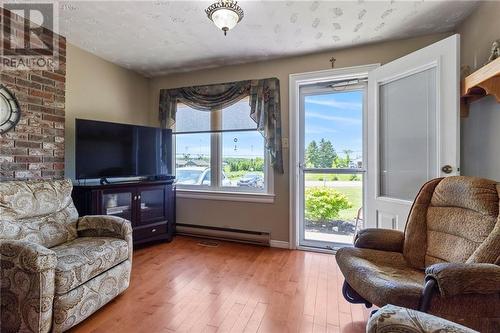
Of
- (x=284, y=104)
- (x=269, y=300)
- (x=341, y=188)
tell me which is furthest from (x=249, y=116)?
(x=269, y=300)

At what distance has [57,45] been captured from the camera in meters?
2.70

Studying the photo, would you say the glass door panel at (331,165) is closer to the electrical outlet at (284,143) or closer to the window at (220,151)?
the electrical outlet at (284,143)

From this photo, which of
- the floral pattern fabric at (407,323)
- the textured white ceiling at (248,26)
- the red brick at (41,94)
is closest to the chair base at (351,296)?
the floral pattern fabric at (407,323)

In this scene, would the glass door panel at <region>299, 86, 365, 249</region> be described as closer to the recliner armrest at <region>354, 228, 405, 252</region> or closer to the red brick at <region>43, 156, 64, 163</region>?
the recliner armrest at <region>354, 228, 405, 252</region>

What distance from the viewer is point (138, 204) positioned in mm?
3154

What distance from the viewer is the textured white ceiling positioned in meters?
2.14

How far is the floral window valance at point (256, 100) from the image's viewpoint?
124 inches

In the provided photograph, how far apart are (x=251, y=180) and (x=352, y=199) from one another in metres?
1.29

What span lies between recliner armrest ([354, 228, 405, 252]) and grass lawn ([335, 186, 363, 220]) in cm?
123

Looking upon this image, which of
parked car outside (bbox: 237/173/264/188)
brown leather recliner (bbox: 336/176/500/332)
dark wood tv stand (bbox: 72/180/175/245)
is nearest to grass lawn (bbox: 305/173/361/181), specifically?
parked car outside (bbox: 237/173/264/188)

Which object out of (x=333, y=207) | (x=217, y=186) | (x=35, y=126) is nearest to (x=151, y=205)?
(x=217, y=186)

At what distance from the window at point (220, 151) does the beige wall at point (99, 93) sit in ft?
2.13

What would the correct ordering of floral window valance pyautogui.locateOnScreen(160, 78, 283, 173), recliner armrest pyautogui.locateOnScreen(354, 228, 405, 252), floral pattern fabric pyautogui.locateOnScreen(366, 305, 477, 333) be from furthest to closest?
floral window valance pyautogui.locateOnScreen(160, 78, 283, 173), recliner armrest pyautogui.locateOnScreen(354, 228, 405, 252), floral pattern fabric pyautogui.locateOnScreen(366, 305, 477, 333)

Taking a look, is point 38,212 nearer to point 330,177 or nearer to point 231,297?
point 231,297
